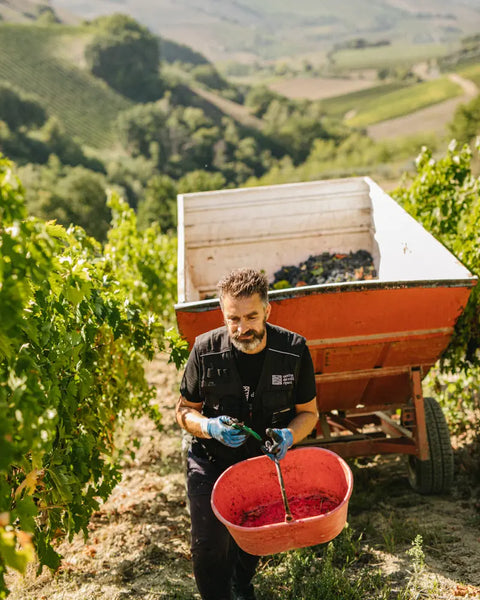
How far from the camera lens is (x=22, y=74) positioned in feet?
319

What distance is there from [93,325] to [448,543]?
2.50 m

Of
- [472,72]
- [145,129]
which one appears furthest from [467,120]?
[472,72]

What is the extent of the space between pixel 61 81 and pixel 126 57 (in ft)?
55.9

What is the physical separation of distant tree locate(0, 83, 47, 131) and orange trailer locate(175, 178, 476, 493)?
80845 millimetres

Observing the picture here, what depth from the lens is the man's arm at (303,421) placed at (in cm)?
276

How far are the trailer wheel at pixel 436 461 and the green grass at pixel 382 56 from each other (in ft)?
542

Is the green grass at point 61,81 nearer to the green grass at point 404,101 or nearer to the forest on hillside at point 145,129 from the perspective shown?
the forest on hillside at point 145,129

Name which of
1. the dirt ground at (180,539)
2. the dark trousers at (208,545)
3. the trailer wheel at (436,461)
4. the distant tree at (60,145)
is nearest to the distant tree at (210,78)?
the distant tree at (60,145)

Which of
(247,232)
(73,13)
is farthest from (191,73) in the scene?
(247,232)

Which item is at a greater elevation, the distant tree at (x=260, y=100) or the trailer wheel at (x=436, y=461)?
the distant tree at (x=260, y=100)

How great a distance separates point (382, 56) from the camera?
18088cm

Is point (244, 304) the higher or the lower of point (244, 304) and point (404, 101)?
the lower

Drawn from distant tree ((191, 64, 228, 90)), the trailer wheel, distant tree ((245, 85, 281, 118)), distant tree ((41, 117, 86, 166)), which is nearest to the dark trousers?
the trailer wheel

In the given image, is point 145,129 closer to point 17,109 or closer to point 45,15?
point 17,109
